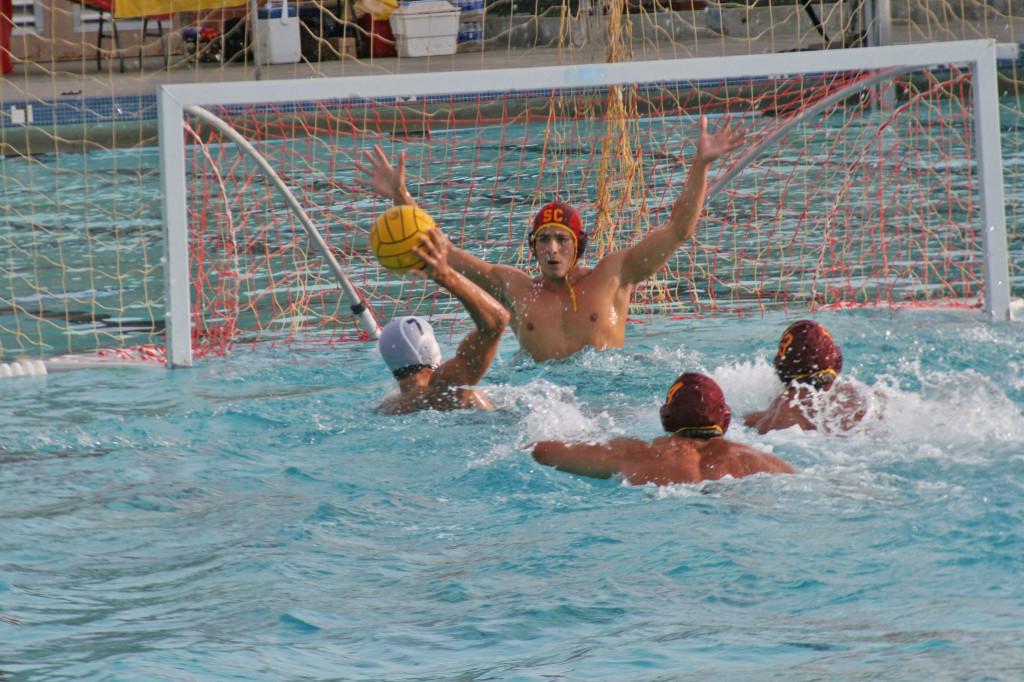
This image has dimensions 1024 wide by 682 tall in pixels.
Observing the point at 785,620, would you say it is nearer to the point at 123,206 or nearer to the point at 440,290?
the point at 440,290

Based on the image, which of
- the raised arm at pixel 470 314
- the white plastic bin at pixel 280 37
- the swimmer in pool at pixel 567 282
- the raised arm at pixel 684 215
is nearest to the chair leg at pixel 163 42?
the white plastic bin at pixel 280 37

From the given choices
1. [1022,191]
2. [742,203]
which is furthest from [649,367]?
[1022,191]

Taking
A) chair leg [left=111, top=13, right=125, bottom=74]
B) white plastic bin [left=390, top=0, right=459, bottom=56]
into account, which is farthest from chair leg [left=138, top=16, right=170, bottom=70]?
white plastic bin [left=390, top=0, right=459, bottom=56]

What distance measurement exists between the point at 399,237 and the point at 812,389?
177 centimetres

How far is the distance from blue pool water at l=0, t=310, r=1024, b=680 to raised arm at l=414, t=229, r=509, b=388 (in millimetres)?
226

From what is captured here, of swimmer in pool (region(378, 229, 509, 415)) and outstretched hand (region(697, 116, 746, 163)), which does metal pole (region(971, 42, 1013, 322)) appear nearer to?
outstretched hand (region(697, 116, 746, 163))

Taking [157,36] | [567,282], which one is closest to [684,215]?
[567,282]

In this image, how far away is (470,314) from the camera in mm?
5312

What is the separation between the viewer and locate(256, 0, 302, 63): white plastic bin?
56.0 ft

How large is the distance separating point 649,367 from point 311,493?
229cm

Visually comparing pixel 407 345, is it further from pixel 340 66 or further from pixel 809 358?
pixel 340 66

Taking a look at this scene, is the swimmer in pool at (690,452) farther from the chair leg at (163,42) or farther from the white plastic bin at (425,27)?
the white plastic bin at (425,27)

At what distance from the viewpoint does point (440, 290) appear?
964cm

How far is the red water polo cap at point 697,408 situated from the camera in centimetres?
487
